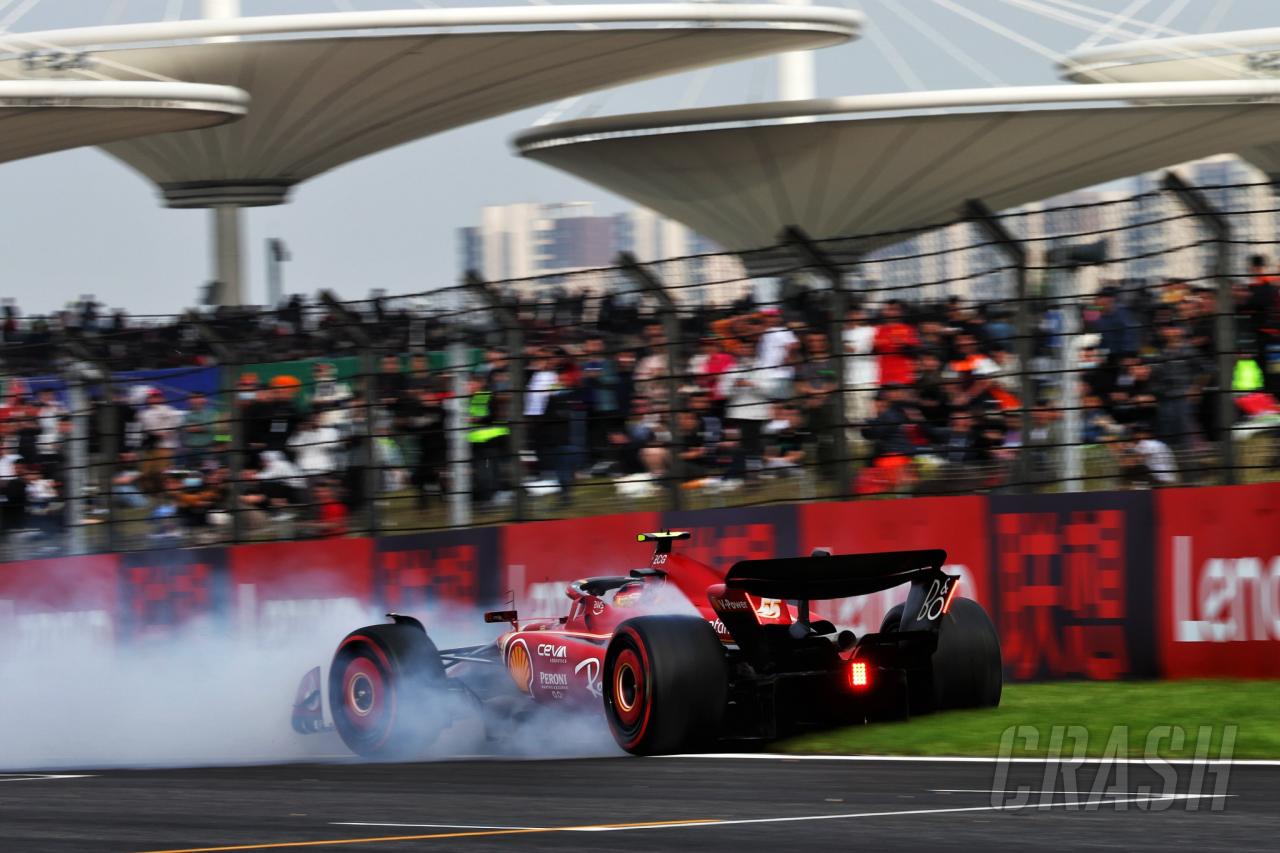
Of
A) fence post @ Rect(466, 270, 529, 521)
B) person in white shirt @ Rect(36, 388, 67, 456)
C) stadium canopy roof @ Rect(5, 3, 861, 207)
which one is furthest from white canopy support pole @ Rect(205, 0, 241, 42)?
fence post @ Rect(466, 270, 529, 521)

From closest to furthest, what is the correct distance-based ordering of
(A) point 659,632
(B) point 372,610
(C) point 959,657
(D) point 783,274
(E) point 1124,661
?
(A) point 659,632
(C) point 959,657
(E) point 1124,661
(D) point 783,274
(B) point 372,610

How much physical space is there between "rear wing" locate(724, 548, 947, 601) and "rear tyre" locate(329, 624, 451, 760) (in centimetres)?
191

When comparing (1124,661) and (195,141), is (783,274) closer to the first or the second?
(1124,661)

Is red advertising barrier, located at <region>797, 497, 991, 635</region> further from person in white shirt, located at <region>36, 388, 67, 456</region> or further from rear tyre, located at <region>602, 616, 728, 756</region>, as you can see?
person in white shirt, located at <region>36, 388, 67, 456</region>

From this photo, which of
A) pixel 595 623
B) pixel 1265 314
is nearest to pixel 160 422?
pixel 595 623

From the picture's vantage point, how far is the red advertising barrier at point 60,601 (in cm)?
1531

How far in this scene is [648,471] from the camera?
42.8 ft

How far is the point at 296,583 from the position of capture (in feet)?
47.2

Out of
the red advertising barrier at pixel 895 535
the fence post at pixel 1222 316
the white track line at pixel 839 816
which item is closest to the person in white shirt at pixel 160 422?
the red advertising barrier at pixel 895 535

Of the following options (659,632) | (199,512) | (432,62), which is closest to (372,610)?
(199,512)

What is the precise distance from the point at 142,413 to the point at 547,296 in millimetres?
3797

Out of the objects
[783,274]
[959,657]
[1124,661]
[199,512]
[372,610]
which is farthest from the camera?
[199,512]

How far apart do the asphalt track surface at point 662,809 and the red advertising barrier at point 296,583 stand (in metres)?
4.50

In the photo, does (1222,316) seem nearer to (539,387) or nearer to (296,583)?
(539,387)
